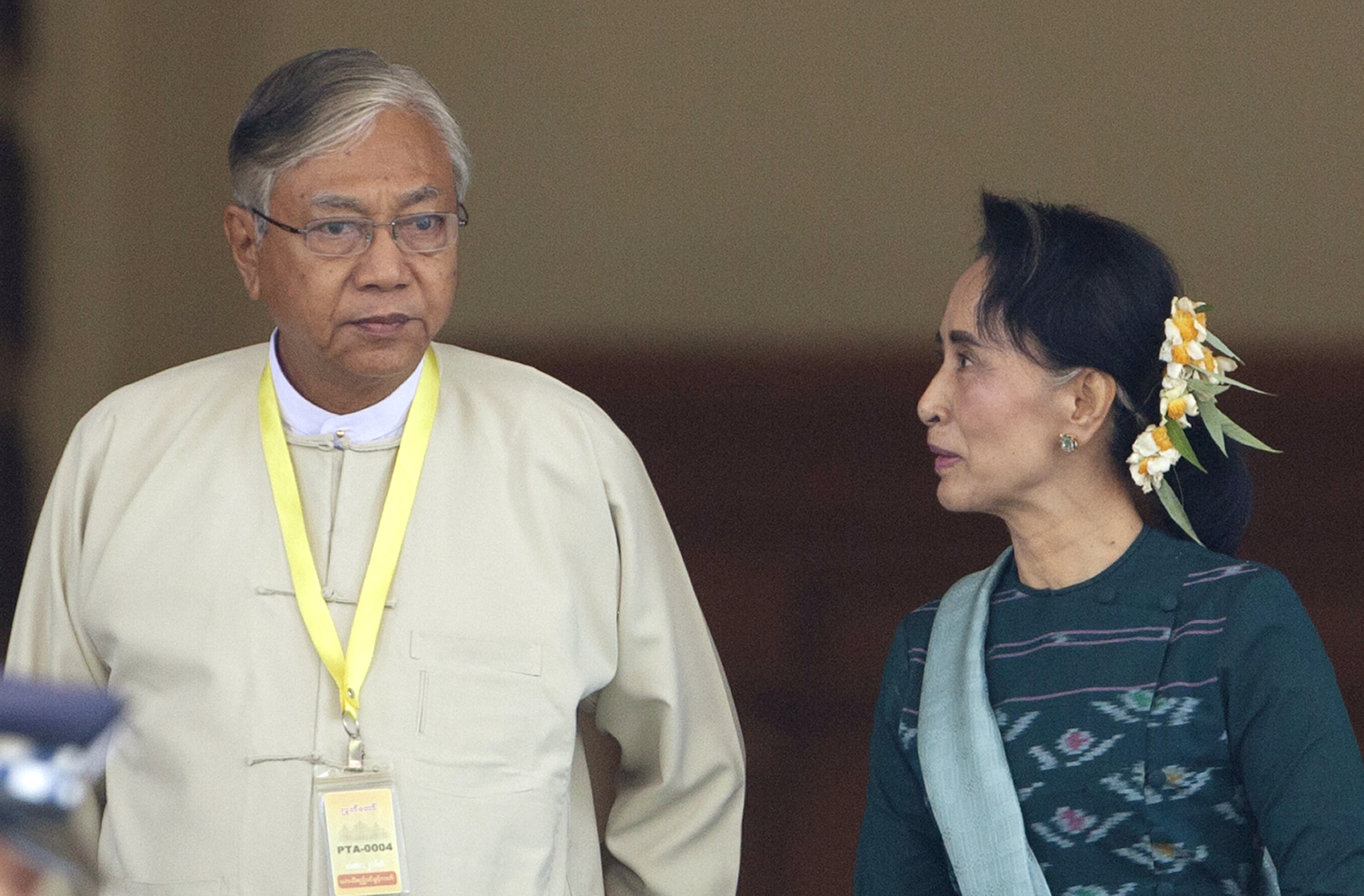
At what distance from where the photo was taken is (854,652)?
455 centimetres

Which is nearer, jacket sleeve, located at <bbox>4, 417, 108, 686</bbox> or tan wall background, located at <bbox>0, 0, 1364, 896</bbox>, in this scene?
jacket sleeve, located at <bbox>4, 417, 108, 686</bbox>

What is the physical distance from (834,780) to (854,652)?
0.98 ft

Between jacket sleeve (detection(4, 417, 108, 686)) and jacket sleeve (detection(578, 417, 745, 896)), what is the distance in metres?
0.70

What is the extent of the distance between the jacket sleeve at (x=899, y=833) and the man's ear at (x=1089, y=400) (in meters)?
0.42

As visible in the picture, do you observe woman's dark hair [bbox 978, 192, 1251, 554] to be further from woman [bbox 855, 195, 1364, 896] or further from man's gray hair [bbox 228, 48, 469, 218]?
man's gray hair [bbox 228, 48, 469, 218]

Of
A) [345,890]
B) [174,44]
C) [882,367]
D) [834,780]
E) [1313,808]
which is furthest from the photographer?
[174,44]

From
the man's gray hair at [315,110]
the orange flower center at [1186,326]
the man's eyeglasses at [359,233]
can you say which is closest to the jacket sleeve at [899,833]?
the orange flower center at [1186,326]

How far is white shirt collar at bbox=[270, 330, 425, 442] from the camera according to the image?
106 inches

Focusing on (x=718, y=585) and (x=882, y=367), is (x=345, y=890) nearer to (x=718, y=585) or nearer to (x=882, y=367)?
A: (x=718, y=585)

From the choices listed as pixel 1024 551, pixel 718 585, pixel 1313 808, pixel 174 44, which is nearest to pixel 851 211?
pixel 718 585

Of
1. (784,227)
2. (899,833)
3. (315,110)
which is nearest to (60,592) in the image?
(315,110)

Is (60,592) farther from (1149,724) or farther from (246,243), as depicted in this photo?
(1149,724)

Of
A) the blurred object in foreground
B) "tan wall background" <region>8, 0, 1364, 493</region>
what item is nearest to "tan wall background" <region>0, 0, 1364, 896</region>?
"tan wall background" <region>8, 0, 1364, 493</region>

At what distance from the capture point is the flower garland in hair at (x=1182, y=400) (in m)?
2.53
